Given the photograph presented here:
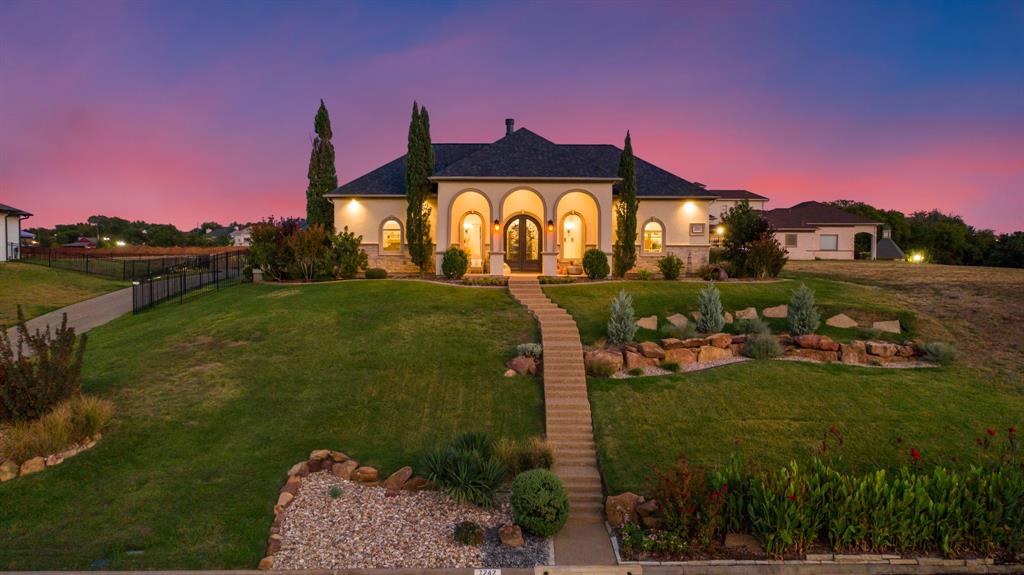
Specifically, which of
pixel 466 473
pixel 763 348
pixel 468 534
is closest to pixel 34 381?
pixel 466 473

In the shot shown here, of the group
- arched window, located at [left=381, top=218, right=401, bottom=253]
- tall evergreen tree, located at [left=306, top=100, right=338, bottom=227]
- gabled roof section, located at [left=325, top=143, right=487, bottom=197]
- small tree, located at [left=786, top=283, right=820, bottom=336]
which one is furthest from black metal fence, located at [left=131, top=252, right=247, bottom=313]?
small tree, located at [left=786, top=283, right=820, bottom=336]

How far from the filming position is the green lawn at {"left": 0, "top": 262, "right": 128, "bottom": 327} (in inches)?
934

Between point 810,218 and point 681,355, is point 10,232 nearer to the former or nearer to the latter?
point 681,355

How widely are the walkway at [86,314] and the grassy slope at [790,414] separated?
65.0 feet

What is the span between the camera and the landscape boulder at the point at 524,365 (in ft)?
46.4

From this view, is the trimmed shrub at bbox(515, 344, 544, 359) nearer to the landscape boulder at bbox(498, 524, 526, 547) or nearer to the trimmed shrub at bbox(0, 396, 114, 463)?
the landscape boulder at bbox(498, 524, 526, 547)

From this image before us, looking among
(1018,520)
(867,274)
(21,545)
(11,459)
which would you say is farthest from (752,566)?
(867,274)

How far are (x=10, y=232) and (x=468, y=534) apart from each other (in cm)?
4452

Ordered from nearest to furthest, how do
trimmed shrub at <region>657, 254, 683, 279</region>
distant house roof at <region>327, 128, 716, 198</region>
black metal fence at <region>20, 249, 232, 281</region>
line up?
trimmed shrub at <region>657, 254, 683, 279</region> → distant house roof at <region>327, 128, 716, 198</region> → black metal fence at <region>20, 249, 232, 281</region>

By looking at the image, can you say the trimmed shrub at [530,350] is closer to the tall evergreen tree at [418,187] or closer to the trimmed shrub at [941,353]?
the trimmed shrub at [941,353]

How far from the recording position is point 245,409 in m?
12.4

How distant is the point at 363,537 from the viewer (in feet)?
27.3

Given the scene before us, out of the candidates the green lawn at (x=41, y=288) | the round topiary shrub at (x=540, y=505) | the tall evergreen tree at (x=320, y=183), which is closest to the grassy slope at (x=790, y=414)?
the round topiary shrub at (x=540, y=505)

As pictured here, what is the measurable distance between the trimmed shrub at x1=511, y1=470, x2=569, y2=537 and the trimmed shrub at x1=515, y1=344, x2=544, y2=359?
246 inches
